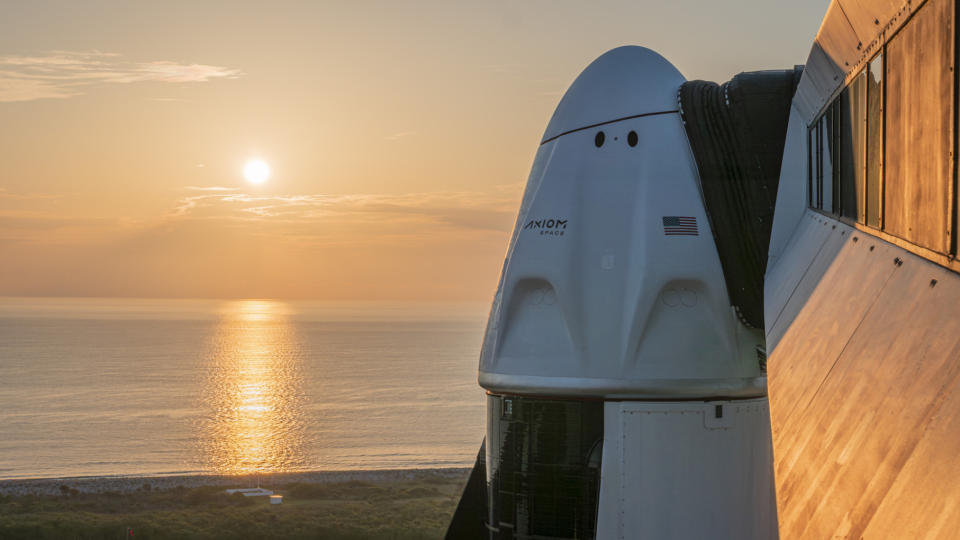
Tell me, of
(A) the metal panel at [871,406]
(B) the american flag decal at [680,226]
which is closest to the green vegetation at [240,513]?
(B) the american flag decal at [680,226]

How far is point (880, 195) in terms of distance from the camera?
7.33 m

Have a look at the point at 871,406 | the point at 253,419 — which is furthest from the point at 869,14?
the point at 253,419

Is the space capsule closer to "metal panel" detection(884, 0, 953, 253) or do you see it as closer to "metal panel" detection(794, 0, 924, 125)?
"metal panel" detection(794, 0, 924, 125)

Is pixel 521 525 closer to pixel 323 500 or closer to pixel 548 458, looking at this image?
pixel 548 458

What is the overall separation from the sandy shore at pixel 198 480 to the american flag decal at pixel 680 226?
52014mm

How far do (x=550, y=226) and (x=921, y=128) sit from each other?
10.1m

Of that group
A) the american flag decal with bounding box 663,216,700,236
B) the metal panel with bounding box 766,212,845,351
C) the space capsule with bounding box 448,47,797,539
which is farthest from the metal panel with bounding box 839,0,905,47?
the american flag decal with bounding box 663,216,700,236

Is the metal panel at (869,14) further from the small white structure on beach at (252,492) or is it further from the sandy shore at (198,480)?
the sandy shore at (198,480)

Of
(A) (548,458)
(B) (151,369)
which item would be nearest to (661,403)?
(A) (548,458)

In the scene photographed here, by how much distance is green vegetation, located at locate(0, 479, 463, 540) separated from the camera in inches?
1735

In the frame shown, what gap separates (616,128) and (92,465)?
71.0 m

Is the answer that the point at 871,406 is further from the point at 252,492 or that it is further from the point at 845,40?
the point at 252,492

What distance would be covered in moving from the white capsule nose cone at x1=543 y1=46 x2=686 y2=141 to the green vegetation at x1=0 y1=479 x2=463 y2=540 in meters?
30.8

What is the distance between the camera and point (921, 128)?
573 centimetres
